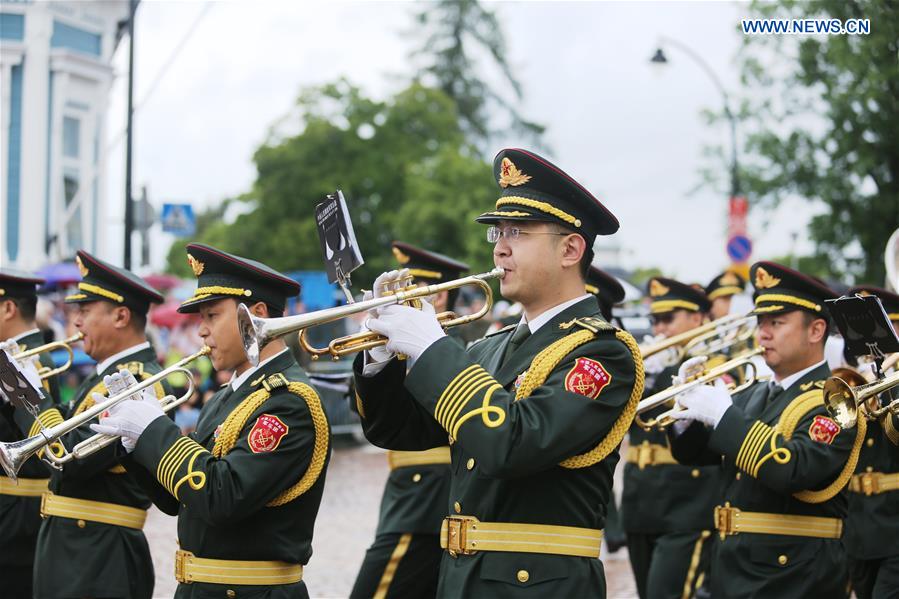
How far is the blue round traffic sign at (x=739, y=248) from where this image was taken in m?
18.3

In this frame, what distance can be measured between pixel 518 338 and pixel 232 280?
1515 mm

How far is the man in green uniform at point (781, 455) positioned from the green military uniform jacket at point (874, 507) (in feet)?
2.70

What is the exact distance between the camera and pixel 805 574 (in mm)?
5785

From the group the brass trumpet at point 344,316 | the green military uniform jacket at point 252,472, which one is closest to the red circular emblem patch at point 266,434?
the green military uniform jacket at point 252,472

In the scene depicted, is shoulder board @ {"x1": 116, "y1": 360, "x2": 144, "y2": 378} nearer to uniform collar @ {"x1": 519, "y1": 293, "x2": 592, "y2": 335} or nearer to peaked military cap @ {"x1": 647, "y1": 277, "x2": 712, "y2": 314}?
uniform collar @ {"x1": 519, "y1": 293, "x2": 592, "y2": 335}

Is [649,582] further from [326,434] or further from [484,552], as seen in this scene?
[484,552]

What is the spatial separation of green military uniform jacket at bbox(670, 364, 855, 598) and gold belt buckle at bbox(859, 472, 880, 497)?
869mm

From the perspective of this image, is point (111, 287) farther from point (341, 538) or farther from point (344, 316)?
point (341, 538)

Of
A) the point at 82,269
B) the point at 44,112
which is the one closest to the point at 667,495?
the point at 82,269

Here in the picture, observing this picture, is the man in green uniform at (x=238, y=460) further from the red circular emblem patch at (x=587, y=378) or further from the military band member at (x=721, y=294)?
the military band member at (x=721, y=294)

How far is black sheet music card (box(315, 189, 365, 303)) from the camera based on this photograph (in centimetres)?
441

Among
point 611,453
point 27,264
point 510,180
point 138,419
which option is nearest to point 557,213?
point 510,180

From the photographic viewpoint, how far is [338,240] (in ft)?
14.8

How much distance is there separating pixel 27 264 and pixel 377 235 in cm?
2170
